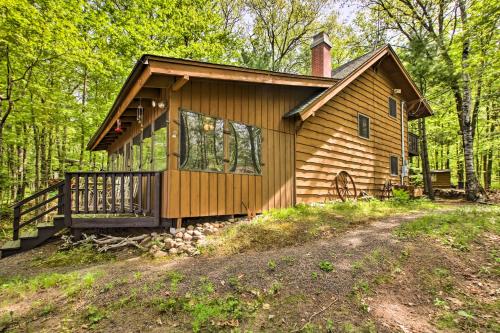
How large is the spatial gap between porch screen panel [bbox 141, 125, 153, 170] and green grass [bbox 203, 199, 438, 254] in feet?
9.87

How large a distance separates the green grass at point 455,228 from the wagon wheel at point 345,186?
3.57 metres

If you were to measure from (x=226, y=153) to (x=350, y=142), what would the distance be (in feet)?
19.2

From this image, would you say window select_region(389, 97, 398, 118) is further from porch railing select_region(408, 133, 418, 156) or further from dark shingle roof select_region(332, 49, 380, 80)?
dark shingle roof select_region(332, 49, 380, 80)

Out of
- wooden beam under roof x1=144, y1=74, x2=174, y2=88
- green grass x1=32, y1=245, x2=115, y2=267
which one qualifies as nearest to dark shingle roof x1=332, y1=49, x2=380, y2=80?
wooden beam under roof x1=144, y1=74, x2=174, y2=88

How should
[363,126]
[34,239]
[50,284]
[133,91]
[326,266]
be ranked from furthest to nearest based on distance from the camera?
[363,126] < [34,239] < [133,91] < [50,284] < [326,266]

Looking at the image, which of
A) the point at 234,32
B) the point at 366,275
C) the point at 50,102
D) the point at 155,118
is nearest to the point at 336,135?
the point at 155,118

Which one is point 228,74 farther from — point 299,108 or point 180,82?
point 299,108

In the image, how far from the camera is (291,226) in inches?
243

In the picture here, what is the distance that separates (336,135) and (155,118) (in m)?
6.31

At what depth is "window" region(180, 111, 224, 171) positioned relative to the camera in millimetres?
6043

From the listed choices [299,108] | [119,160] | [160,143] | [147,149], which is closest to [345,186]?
[299,108]

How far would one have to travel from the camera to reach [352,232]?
573cm

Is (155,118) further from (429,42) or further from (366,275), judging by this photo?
(429,42)

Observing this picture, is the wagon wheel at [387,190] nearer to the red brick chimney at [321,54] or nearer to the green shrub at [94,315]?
the red brick chimney at [321,54]
